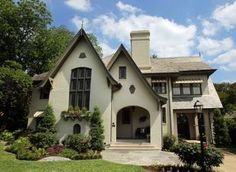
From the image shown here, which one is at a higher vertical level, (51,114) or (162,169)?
(51,114)

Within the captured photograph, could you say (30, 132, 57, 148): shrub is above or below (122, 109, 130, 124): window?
below

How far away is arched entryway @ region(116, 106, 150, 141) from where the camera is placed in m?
23.1

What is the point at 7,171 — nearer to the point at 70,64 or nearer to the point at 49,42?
the point at 70,64

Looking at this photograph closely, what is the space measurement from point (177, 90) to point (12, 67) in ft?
65.9

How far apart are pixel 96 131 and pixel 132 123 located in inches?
213

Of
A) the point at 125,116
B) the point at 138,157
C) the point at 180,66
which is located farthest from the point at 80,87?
the point at 180,66

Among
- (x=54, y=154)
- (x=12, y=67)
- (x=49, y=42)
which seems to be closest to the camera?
(x=54, y=154)

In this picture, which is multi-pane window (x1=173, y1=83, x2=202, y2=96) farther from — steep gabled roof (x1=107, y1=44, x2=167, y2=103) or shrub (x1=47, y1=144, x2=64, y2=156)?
shrub (x1=47, y1=144, x2=64, y2=156)

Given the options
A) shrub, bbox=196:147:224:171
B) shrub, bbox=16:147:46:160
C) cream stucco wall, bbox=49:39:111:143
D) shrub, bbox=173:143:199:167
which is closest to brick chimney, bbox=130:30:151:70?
cream stucco wall, bbox=49:39:111:143

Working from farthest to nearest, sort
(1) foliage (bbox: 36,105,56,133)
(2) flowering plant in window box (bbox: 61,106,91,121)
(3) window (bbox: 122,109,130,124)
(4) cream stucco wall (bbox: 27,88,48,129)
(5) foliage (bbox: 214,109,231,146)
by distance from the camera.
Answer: (5) foliage (bbox: 214,109,231,146)
(4) cream stucco wall (bbox: 27,88,48,129)
(3) window (bbox: 122,109,130,124)
(2) flowering plant in window box (bbox: 61,106,91,121)
(1) foliage (bbox: 36,105,56,133)

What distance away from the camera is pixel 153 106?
20969mm

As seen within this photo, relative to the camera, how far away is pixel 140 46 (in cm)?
2727

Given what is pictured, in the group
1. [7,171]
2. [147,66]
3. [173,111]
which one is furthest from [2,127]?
[173,111]

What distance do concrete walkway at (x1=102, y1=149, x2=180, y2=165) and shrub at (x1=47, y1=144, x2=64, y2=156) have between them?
141 inches
